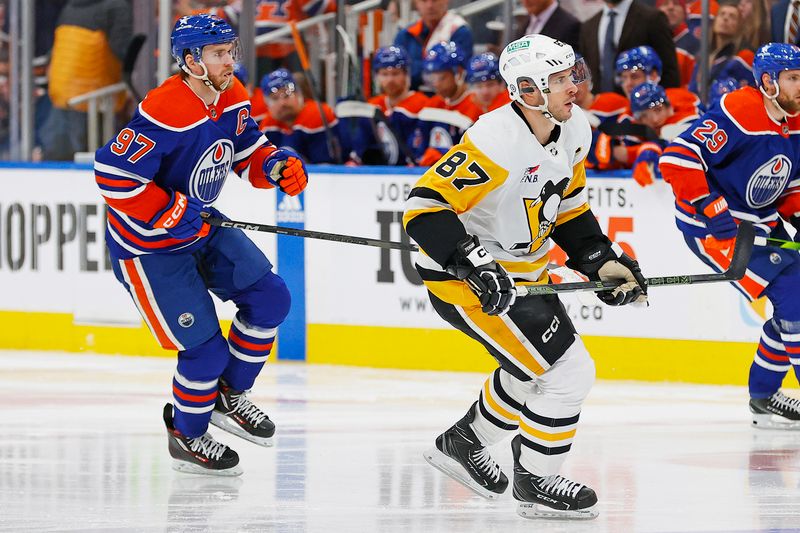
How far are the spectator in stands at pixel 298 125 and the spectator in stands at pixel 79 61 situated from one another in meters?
1.20

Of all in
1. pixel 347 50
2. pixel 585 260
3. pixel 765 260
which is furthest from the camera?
pixel 347 50

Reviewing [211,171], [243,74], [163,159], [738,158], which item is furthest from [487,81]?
[163,159]

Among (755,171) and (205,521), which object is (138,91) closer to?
(755,171)

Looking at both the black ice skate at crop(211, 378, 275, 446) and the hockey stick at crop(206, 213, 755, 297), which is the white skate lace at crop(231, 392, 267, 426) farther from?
the hockey stick at crop(206, 213, 755, 297)

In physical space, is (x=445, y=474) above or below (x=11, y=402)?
above

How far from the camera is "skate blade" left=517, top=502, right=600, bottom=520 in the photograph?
4.21 meters

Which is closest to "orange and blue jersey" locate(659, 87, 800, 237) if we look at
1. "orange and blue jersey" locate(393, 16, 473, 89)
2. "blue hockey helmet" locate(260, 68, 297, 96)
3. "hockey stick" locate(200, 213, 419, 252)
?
"hockey stick" locate(200, 213, 419, 252)

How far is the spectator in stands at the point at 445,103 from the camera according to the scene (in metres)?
7.61

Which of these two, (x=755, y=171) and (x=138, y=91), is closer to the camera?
(x=755, y=171)

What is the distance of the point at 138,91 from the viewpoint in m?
8.86

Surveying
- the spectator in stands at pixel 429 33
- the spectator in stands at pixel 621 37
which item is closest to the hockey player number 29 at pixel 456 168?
the spectator in stands at pixel 621 37

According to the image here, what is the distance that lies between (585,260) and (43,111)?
5338 millimetres

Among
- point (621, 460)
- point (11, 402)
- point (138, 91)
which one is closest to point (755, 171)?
point (621, 460)

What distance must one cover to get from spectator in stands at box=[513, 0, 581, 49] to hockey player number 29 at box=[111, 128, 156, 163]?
3271 mm
